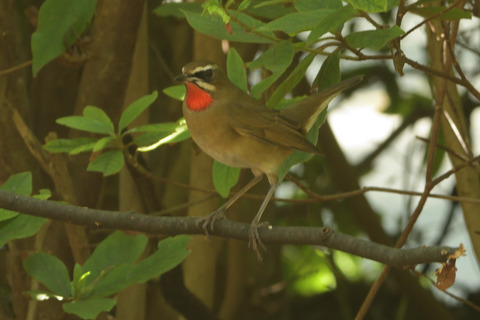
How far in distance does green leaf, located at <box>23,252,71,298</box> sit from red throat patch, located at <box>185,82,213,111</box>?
66 centimetres

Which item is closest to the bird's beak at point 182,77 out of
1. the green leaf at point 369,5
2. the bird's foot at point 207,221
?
the bird's foot at point 207,221

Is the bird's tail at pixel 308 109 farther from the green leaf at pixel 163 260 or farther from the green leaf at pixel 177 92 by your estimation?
the green leaf at pixel 163 260

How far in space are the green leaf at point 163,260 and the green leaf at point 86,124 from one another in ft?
1.28

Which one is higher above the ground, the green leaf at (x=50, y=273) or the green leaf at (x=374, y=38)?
the green leaf at (x=374, y=38)

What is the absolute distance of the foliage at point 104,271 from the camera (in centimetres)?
234

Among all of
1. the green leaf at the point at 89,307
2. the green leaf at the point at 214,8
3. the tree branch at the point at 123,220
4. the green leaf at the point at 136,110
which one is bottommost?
the green leaf at the point at 89,307

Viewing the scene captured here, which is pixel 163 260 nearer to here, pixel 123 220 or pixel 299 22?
pixel 123 220

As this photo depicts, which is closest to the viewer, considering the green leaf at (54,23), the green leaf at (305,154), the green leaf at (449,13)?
the green leaf at (449,13)

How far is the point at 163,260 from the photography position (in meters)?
2.43

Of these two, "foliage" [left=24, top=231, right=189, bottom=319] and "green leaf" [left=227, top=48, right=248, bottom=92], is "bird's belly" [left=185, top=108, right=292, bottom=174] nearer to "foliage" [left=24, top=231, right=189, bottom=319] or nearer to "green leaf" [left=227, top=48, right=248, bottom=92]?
"green leaf" [left=227, top=48, right=248, bottom=92]

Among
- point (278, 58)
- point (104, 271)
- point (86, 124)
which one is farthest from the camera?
point (86, 124)

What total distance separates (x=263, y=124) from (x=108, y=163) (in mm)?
553

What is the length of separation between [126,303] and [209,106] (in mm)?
1050

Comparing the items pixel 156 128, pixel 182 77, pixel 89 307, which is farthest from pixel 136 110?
pixel 89 307
